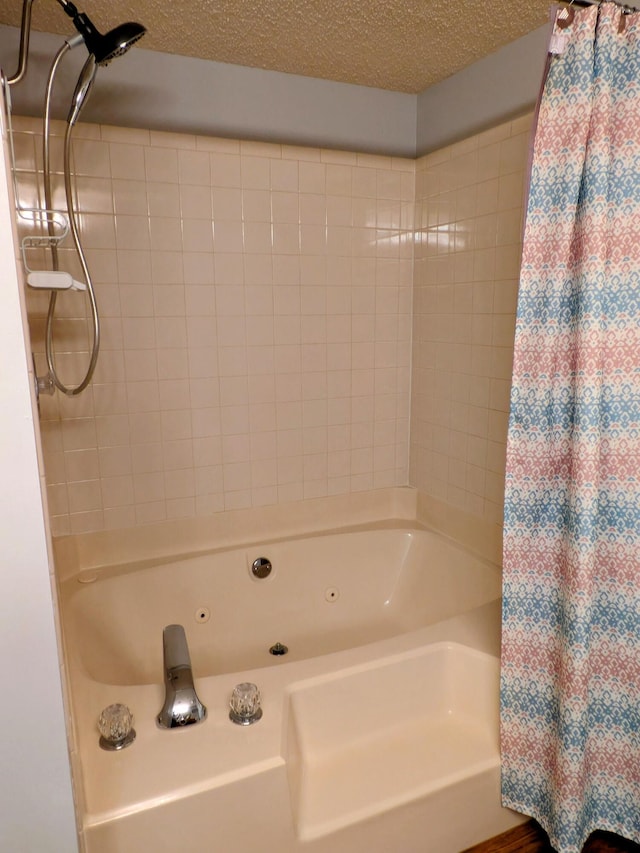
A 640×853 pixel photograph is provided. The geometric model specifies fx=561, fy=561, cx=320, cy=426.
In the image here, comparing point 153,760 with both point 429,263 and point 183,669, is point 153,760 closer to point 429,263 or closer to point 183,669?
point 183,669

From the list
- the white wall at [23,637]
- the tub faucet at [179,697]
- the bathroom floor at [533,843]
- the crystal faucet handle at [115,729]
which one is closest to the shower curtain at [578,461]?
the bathroom floor at [533,843]

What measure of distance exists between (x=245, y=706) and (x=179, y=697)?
16cm

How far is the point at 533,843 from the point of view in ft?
4.85

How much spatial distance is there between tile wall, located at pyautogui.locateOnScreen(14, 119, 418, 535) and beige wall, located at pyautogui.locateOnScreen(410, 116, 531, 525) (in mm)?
119

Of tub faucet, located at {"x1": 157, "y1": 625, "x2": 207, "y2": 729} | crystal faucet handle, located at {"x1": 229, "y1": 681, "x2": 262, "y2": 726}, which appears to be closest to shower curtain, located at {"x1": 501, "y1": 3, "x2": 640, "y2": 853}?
crystal faucet handle, located at {"x1": 229, "y1": 681, "x2": 262, "y2": 726}

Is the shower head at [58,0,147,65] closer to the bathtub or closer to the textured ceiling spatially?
the textured ceiling

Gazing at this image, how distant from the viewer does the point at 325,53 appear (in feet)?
6.23

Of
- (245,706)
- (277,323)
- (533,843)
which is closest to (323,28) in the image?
(277,323)

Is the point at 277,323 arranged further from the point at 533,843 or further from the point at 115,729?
the point at 533,843


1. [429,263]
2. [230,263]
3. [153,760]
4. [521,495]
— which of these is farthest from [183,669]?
[429,263]

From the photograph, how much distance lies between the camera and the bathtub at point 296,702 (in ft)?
3.92

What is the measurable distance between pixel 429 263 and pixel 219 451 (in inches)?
45.3

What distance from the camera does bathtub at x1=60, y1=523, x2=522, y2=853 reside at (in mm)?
1194

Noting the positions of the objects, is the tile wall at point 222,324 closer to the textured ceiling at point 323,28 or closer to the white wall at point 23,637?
the textured ceiling at point 323,28
